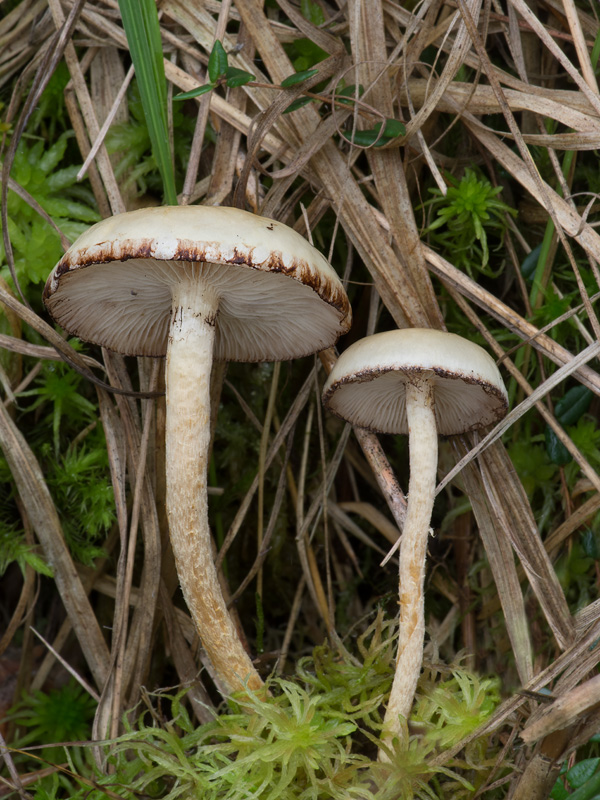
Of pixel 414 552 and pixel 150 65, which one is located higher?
pixel 150 65

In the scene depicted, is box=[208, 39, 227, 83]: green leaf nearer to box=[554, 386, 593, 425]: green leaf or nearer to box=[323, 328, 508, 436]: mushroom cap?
box=[323, 328, 508, 436]: mushroom cap

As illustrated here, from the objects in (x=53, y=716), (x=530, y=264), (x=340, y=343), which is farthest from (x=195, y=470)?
(x=530, y=264)

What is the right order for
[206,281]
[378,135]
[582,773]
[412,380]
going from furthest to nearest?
[378,135] → [412,380] → [206,281] → [582,773]

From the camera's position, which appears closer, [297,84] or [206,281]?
[206,281]

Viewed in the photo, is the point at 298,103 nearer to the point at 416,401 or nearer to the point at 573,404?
the point at 416,401

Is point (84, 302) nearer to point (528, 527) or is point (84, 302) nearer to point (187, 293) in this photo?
point (187, 293)

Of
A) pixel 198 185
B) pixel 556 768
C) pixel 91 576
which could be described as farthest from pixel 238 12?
pixel 556 768

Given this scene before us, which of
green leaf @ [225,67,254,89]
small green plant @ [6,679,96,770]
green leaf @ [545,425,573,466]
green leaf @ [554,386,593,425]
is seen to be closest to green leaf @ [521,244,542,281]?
green leaf @ [554,386,593,425]
